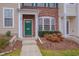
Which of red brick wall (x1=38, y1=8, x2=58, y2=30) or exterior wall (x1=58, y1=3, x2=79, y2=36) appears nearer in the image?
exterior wall (x1=58, y1=3, x2=79, y2=36)

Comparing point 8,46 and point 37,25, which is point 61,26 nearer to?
point 37,25

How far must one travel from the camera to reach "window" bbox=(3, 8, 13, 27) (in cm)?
1838

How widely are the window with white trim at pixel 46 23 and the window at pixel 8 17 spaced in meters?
3.01

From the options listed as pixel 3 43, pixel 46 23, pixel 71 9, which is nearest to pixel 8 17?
pixel 46 23

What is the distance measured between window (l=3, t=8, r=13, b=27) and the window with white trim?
9.88 feet

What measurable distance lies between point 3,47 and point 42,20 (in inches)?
322

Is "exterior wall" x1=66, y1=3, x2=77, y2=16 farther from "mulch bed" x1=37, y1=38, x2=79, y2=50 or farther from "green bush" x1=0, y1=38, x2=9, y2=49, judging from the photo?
"green bush" x1=0, y1=38, x2=9, y2=49

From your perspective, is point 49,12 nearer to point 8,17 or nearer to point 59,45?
point 8,17

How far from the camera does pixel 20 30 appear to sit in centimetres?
1903

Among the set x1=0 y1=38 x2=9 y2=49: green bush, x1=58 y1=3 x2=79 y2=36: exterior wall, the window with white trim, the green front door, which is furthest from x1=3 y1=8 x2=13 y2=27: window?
x1=58 y1=3 x2=79 y2=36: exterior wall

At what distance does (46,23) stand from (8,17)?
4.39m

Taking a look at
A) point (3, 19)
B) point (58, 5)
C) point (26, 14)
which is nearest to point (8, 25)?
point (3, 19)

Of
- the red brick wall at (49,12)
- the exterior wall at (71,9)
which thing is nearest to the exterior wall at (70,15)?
the exterior wall at (71,9)

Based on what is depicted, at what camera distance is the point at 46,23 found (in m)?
21.5
